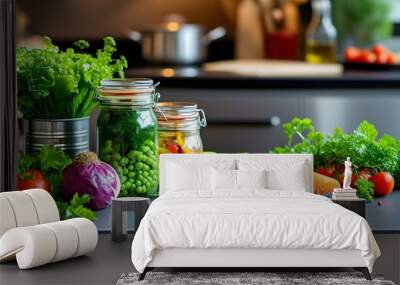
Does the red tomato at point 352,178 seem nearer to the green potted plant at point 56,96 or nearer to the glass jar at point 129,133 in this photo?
the glass jar at point 129,133

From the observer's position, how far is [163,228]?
10.5 feet

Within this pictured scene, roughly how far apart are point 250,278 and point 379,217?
788 millimetres

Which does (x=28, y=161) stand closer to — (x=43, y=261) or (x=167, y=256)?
(x=43, y=261)

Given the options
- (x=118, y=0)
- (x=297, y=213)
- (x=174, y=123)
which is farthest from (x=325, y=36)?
(x=297, y=213)

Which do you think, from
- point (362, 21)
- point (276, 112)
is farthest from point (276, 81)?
point (362, 21)

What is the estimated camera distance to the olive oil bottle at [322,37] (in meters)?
6.53

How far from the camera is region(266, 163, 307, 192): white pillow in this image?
3742mm

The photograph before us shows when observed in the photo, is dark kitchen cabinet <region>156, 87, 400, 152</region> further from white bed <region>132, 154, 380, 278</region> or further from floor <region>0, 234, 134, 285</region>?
white bed <region>132, 154, 380, 278</region>

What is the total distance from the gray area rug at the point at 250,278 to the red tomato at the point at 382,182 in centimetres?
86

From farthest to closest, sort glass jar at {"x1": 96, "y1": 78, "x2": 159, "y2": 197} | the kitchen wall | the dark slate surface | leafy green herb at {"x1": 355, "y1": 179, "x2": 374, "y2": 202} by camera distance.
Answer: the kitchen wall → leafy green herb at {"x1": 355, "y1": 179, "x2": 374, "y2": 202} → glass jar at {"x1": 96, "y1": 78, "x2": 159, "y2": 197} → the dark slate surface

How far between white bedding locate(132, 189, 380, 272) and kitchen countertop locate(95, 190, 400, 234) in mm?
457

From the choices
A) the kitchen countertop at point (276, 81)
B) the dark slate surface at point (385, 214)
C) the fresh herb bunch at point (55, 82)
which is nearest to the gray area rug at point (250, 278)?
the dark slate surface at point (385, 214)

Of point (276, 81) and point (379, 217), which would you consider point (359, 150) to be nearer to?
point (379, 217)

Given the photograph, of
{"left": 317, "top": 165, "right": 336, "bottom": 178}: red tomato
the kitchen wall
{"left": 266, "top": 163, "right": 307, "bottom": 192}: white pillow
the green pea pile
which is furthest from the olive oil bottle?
{"left": 266, "top": 163, "right": 307, "bottom": 192}: white pillow
